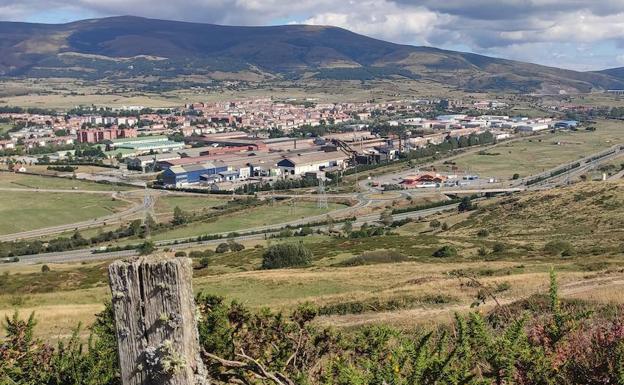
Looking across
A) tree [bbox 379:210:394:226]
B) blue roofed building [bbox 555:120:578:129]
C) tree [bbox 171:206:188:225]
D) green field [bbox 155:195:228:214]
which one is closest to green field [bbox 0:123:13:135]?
green field [bbox 155:195:228:214]

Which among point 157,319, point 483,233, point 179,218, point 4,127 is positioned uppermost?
point 157,319

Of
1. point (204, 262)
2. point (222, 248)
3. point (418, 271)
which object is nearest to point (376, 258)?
point (418, 271)

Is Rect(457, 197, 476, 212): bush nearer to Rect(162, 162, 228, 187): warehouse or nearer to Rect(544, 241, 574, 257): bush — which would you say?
Rect(544, 241, 574, 257): bush

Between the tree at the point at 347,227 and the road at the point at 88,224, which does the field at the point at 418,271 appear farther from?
the road at the point at 88,224

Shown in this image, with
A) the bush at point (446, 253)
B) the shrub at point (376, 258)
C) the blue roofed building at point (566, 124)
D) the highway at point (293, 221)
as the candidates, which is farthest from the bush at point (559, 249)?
the blue roofed building at point (566, 124)

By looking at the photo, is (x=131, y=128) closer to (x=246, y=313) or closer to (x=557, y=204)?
(x=557, y=204)

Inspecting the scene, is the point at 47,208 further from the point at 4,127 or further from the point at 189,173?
the point at 4,127

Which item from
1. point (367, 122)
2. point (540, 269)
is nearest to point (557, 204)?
point (540, 269)
